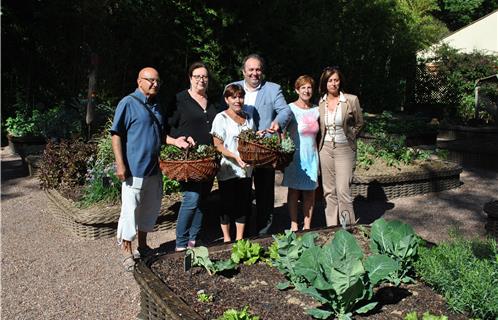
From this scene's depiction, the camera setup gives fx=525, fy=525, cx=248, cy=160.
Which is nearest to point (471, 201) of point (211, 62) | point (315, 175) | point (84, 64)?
point (315, 175)

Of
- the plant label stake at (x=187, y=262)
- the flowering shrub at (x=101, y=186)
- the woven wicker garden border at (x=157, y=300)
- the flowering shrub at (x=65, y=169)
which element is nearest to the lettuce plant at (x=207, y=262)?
the plant label stake at (x=187, y=262)

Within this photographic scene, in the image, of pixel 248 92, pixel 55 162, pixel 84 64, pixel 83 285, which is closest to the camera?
pixel 83 285

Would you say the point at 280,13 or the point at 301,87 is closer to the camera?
the point at 301,87

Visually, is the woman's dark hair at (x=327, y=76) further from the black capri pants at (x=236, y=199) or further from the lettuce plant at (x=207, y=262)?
the lettuce plant at (x=207, y=262)

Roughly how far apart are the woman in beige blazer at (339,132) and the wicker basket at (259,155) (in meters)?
1.10

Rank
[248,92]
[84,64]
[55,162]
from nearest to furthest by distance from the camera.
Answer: [248,92] → [55,162] → [84,64]

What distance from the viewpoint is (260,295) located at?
3.11 m

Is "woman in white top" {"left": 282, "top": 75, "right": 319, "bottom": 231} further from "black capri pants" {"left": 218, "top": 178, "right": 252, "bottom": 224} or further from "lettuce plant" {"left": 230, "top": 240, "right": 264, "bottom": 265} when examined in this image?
"lettuce plant" {"left": 230, "top": 240, "right": 264, "bottom": 265}

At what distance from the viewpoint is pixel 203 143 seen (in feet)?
14.9

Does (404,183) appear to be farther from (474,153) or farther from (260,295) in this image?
(260,295)

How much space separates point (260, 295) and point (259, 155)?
1.22 meters

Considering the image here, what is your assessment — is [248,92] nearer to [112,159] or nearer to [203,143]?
[203,143]

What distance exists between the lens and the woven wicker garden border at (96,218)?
539cm

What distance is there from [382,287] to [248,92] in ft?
7.32
